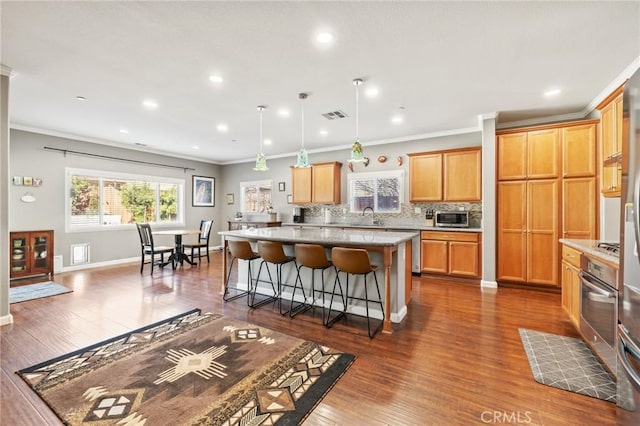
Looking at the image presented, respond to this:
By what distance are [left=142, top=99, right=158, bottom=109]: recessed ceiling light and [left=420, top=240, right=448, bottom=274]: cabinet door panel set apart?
16.1ft

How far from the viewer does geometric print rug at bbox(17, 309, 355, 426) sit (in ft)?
5.67

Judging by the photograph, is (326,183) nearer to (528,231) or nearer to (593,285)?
(528,231)

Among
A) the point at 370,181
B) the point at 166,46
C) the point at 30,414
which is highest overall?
the point at 166,46

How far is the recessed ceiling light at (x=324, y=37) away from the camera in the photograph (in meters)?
2.39

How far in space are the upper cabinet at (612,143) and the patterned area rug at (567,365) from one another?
5.04ft

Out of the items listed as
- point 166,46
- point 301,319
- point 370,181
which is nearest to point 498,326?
point 301,319

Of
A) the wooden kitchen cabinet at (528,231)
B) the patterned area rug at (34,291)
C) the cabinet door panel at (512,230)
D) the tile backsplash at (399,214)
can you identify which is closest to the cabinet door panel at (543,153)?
the wooden kitchen cabinet at (528,231)

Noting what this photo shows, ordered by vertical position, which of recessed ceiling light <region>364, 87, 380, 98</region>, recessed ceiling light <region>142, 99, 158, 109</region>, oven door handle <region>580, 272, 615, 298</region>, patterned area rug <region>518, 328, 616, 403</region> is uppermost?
recessed ceiling light <region>364, 87, 380, 98</region>

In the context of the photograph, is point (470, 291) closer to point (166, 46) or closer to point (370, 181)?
point (370, 181)

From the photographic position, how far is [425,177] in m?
5.44

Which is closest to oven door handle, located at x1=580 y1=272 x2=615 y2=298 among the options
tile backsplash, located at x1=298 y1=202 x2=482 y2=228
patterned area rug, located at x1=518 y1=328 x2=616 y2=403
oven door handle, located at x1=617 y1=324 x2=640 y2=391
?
oven door handle, located at x1=617 y1=324 x2=640 y2=391

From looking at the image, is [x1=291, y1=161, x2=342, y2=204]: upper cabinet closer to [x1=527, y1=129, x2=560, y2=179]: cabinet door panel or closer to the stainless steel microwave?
the stainless steel microwave

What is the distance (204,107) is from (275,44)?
2.08 metres

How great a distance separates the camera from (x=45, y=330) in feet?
9.51
